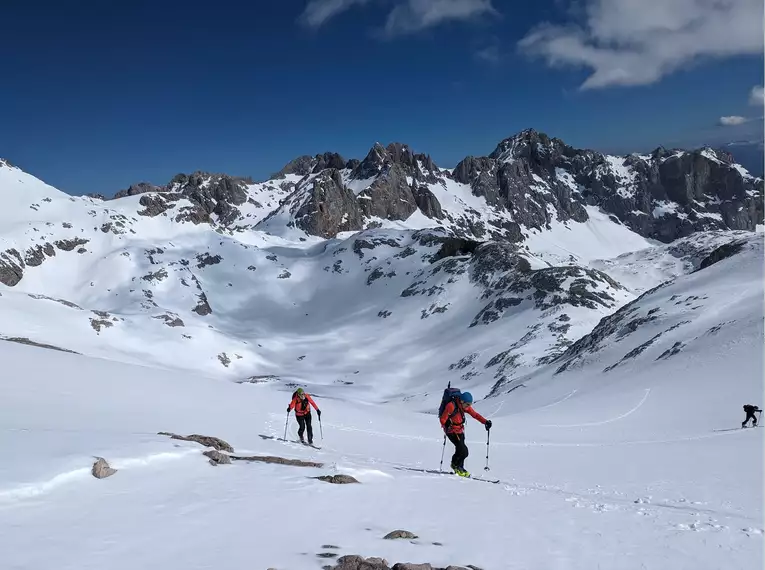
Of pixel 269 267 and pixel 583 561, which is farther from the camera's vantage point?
pixel 269 267

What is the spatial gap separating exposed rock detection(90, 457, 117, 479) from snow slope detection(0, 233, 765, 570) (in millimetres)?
150

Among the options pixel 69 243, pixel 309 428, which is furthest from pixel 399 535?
pixel 69 243

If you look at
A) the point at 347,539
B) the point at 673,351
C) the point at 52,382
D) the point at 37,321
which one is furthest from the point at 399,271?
the point at 347,539

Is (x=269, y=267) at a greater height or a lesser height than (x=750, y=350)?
greater

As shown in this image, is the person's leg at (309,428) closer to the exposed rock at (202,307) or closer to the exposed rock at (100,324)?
the exposed rock at (100,324)

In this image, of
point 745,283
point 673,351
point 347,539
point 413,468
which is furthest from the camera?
point 745,283

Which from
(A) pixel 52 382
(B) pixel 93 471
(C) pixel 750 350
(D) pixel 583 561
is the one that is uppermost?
(C) pixel 750 350

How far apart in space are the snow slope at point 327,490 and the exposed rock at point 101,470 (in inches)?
5.9

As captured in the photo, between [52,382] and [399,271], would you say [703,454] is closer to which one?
[52,382]

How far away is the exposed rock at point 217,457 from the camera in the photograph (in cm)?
1173

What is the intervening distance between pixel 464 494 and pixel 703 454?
9.49 metres

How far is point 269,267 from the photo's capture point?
179m

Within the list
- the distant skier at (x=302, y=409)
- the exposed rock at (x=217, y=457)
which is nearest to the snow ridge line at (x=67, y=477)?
the exposed rock at (x=217, y=457)

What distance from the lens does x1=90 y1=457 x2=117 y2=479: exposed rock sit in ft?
30.7
